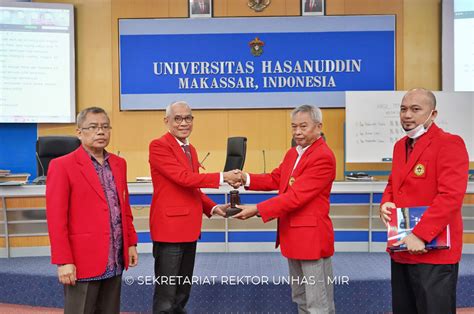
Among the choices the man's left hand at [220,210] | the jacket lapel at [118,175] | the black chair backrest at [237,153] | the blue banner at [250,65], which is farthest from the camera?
the blue banner at [250,65]

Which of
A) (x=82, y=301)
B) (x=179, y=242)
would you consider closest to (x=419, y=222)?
(x=179, y=242)

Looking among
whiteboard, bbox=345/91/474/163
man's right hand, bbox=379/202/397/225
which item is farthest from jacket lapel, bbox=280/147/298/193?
whiteboard, bbox=345/91/474/163

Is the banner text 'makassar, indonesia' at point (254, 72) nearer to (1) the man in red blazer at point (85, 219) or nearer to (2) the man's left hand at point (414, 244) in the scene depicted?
(1) the man in red blazer at point (85, 219)

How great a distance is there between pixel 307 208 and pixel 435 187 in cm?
63

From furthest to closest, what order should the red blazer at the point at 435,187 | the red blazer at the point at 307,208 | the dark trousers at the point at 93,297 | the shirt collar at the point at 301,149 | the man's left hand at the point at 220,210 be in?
the man's left hand at the point at 220,210 < the shirt collar at the point at 301,149 < the red blazer at the point at 307,208 < the dark trousers at the point at 93,297 < the red blazer at the point at 435,187

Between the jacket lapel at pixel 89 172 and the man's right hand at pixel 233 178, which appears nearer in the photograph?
the jacket lapel at pixel 89 172

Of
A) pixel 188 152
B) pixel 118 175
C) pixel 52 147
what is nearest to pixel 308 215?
Answer: pixel 188 152

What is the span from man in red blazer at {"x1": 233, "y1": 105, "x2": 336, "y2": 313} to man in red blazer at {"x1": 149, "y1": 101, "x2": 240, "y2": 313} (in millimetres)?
412

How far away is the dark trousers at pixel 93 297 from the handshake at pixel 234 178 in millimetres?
915

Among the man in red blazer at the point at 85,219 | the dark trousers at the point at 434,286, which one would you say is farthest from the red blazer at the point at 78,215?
the dark trousers at the point at 434,286

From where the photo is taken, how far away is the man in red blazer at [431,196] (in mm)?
1867

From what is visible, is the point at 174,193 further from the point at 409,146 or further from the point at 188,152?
the point at 409,146

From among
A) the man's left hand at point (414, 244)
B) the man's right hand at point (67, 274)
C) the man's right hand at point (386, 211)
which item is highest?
the man's right hand at point (386, 211)

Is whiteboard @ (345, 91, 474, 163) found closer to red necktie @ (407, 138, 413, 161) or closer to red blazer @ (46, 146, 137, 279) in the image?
red necktie @ (407, 138, 413, 161)
